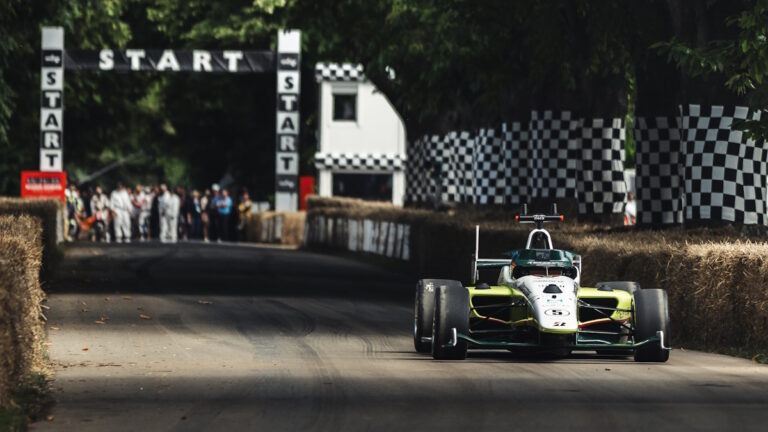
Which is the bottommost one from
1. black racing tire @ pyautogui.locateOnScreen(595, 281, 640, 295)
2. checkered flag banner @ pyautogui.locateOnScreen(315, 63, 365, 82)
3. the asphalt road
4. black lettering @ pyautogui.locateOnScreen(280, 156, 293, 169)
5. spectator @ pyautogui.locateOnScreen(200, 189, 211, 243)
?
the asphalt road

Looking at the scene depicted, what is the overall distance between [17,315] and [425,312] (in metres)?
4.81

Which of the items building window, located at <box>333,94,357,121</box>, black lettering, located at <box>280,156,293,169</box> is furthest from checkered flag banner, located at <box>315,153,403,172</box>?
Result: black lettering, located at <box>280,156,293,169</box>

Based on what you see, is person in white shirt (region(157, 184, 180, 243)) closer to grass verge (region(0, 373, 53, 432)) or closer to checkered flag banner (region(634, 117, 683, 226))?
checkered flag banner (region(634, 117, 683, 226))

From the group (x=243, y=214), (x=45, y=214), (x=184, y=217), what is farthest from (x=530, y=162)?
(x=243, y=214)

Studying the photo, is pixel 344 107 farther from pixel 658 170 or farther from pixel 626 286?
pixel 626 286

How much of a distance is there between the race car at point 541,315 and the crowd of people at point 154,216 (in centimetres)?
3842

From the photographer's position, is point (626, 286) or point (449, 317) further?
point (626, 286)

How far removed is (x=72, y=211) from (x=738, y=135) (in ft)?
108

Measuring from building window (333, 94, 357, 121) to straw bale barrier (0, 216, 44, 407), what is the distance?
50.2m

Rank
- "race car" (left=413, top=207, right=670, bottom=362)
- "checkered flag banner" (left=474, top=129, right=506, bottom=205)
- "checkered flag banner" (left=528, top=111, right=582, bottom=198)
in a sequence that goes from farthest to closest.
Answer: "checkered flag banner" (left=474, top=129, right=506, bottom=205), "checkered flag banner" (left=528, top=111, right=582, bottom=198), "race car" (left=413, top=207, right=670, bottom=362)

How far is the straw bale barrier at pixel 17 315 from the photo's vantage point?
37.5 feet

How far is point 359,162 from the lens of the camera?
65188mm

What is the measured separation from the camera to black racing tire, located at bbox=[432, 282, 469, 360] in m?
15.3

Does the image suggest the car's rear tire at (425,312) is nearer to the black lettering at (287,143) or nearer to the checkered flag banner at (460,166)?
the checkered flag banner at (460,166)
